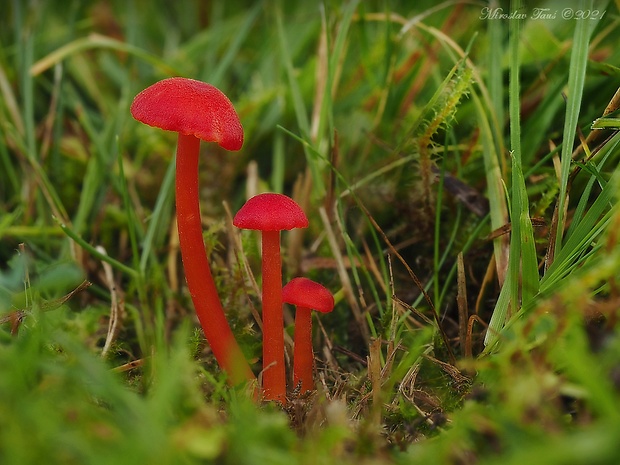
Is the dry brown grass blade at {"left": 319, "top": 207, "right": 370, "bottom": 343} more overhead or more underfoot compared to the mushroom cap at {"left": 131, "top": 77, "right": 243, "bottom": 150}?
more underfoot

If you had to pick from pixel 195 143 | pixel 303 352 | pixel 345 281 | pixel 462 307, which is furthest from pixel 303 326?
pixel 195 143

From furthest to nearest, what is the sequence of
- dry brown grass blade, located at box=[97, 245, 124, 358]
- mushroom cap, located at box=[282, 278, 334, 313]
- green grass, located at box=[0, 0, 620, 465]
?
dry brown grass blade, located at box=[97, 245, 124, 358] → mushroom cap, located at box=[282, 278, 334, 313] → green grass, located at box=[0, 0, 620, 465]

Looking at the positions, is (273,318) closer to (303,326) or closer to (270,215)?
(303,326)

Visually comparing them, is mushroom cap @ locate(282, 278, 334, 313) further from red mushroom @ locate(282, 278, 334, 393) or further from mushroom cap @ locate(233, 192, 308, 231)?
mushroom cap @ locate(233, 192, 308, 231)

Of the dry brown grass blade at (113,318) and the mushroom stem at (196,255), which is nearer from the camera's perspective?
the mushroom stem at (196,255)

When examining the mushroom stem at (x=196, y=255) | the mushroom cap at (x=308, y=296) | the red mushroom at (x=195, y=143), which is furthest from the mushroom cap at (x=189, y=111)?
the mushroom cap at (x=308, y=296)

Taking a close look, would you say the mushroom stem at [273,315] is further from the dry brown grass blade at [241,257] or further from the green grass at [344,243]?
the dry brown grass blade at [241,257]

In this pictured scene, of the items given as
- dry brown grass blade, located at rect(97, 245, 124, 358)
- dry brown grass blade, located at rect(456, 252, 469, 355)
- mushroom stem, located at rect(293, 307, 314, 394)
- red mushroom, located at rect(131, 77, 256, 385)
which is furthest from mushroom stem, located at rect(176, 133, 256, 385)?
dry brown grass blade, located at rect(456, 252, 469, 355)
